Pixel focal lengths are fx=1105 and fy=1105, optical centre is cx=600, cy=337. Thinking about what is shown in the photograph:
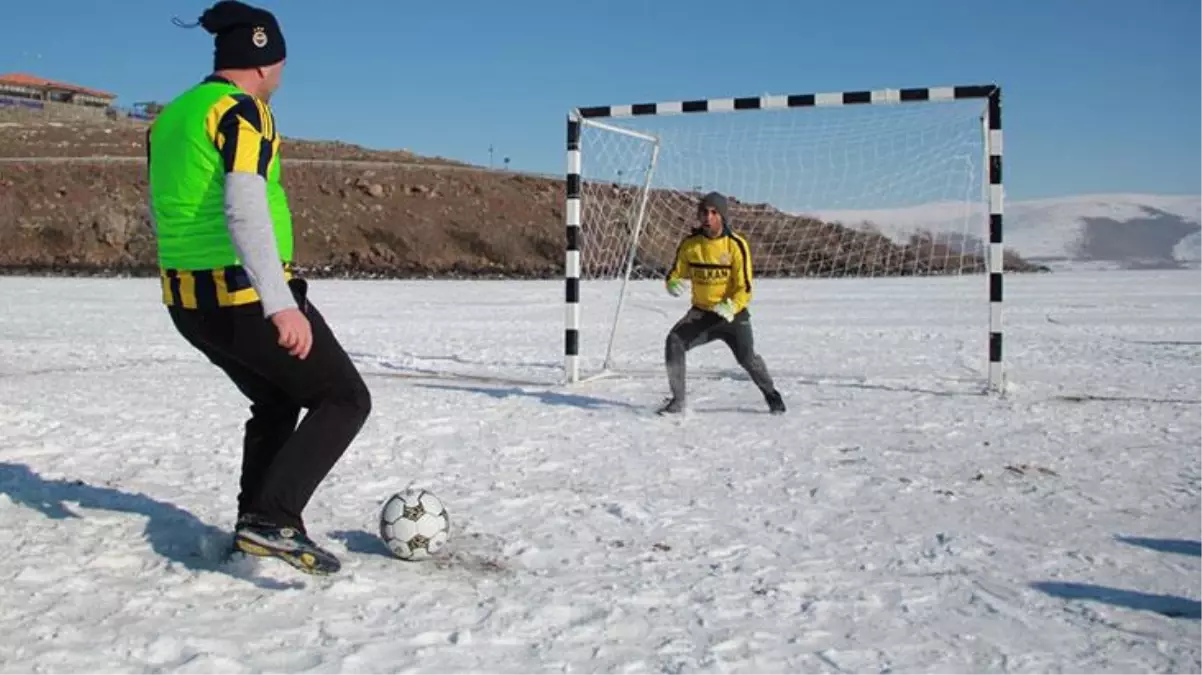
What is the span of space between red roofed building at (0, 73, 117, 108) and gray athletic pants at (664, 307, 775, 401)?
99457 millimetres

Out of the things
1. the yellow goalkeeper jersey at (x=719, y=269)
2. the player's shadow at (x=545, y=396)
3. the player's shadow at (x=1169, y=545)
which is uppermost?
the yellow goalkeeper jersey at (x=719, y=269)

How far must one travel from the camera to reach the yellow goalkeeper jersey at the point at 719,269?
8273mm

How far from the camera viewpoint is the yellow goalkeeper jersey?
827 centimetres

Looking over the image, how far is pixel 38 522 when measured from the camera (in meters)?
4.95

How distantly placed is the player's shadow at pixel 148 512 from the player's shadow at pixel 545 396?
4.17 m

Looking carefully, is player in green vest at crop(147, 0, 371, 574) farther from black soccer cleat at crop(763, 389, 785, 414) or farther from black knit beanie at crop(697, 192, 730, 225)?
black soccer cleat at crop(763, 389, 785, 414)

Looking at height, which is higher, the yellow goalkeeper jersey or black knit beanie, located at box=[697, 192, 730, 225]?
black knit beanie, located at box=[697, 192, 730, 225]

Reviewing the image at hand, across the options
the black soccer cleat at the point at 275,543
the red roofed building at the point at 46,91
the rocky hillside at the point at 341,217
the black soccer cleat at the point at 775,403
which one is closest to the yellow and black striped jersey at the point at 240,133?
the black soccer cleat at the point at 275,543

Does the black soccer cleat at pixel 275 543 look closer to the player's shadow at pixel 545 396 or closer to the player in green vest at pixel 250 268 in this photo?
the player in green vest at pixel 250 268

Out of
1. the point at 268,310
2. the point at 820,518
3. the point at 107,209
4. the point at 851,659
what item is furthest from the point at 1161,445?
the point at 107,209

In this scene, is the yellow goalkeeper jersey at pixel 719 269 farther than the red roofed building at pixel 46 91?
No

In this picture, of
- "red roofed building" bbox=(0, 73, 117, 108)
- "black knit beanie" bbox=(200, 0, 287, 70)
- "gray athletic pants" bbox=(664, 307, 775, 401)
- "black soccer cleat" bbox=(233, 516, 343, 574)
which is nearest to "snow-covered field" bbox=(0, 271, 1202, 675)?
"black soccer cleat" bbox=(233, 516, 343, 574)

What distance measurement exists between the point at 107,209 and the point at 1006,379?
48849 millimetres

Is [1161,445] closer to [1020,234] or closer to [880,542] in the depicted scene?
[880,542]
